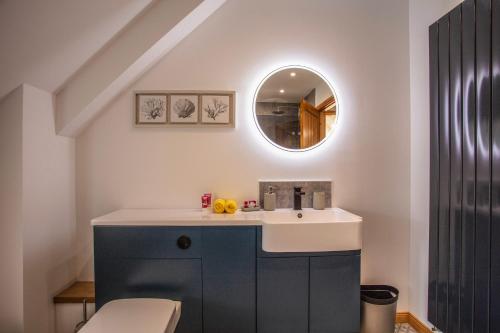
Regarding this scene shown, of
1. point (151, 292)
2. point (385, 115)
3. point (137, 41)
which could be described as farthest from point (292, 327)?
point (137, 41)

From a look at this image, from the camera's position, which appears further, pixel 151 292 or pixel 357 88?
pixel 357 88

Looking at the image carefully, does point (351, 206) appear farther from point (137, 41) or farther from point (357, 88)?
point (137, 41)

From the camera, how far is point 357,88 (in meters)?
2.03

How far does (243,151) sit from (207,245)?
0.76m

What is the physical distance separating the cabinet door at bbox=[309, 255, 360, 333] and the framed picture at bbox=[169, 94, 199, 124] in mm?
1305

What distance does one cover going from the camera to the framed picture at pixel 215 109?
78.4 inches

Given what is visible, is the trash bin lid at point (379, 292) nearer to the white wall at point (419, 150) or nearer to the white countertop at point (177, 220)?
the white wall at point (419, 150)

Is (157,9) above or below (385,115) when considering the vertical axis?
above

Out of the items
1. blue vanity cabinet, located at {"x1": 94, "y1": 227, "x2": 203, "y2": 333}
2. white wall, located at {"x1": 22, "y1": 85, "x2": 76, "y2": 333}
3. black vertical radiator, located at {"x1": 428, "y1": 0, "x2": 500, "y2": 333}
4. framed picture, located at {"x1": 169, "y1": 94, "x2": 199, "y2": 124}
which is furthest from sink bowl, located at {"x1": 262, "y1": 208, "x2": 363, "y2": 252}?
white wall, located at {"x1": 22, "y1": 85, "x2": 76, "y2": 333}

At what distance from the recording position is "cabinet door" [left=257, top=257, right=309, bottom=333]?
1582mm

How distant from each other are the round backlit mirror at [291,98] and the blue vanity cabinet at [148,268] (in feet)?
3.31

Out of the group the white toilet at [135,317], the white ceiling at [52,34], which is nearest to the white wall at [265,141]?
the white ceiling at [52,34]

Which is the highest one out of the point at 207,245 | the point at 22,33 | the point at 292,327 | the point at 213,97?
the point at 22,33

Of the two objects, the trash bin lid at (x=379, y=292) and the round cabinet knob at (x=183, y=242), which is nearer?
the round cabinet knob at (x=183, y=242)
